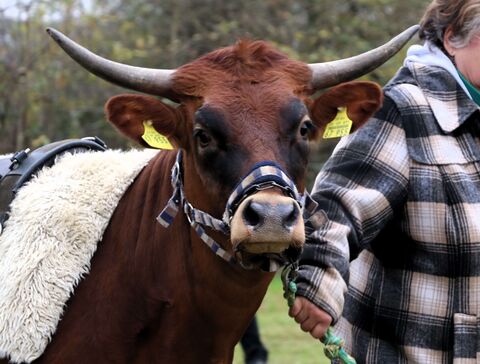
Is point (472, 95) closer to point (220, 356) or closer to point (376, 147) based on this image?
point (376, 147)

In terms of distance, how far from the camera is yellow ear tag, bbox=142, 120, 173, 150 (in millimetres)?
3635

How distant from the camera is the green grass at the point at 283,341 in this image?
862cm

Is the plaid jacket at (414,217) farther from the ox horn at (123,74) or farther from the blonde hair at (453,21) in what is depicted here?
the ox horn at (123,74)

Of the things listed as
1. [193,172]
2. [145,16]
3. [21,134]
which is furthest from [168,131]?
[145,16]

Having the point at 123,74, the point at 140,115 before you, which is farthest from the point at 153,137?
the point at 123,74

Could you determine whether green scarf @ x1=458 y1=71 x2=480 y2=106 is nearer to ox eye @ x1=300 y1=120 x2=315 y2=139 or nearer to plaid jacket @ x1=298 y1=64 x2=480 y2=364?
plaid jacket @ x1=298 y1=64 x2=480 y2=364

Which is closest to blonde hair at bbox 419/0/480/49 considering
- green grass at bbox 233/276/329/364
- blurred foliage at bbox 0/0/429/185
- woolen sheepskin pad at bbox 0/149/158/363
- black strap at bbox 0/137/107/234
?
woolen sheepskin pad at bbox 0/149/158/363

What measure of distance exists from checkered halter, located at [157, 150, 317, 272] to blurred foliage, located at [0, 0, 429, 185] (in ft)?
26.0

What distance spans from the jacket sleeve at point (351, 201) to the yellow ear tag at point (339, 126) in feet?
0.20

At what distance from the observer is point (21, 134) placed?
11.9m

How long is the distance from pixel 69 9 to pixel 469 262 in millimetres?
9864

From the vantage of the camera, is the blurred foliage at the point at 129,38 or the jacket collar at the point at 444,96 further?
the blurred foliage at the point at 129,38

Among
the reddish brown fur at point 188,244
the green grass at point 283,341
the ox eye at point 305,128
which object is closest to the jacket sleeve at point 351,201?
the reddish brown fur at point 188,244

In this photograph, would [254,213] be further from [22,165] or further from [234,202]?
[22,165]
